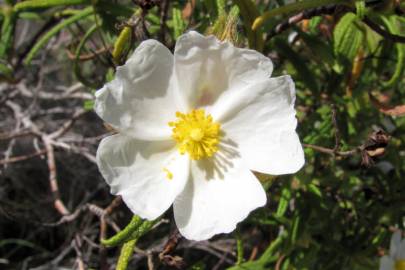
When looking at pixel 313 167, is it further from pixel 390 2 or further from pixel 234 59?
pixel 234 59

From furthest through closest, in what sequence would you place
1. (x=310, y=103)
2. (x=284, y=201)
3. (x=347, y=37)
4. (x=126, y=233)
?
1. (x=310, y=103)
2. (x=284, y=201)
3. (x=347, y=37)
4. (x=126, y=233)

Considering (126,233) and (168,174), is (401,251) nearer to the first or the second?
(168,174)

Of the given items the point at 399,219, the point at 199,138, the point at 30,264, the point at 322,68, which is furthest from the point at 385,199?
the point at 30,264

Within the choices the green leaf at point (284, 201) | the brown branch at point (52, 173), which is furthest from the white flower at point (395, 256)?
the brown branch at point (52, 173)

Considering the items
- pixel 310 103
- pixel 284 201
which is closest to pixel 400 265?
pixel 284 201

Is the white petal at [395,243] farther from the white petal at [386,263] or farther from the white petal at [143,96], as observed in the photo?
the white petal at [143,96]

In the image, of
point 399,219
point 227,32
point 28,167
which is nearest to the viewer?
point 227,32
